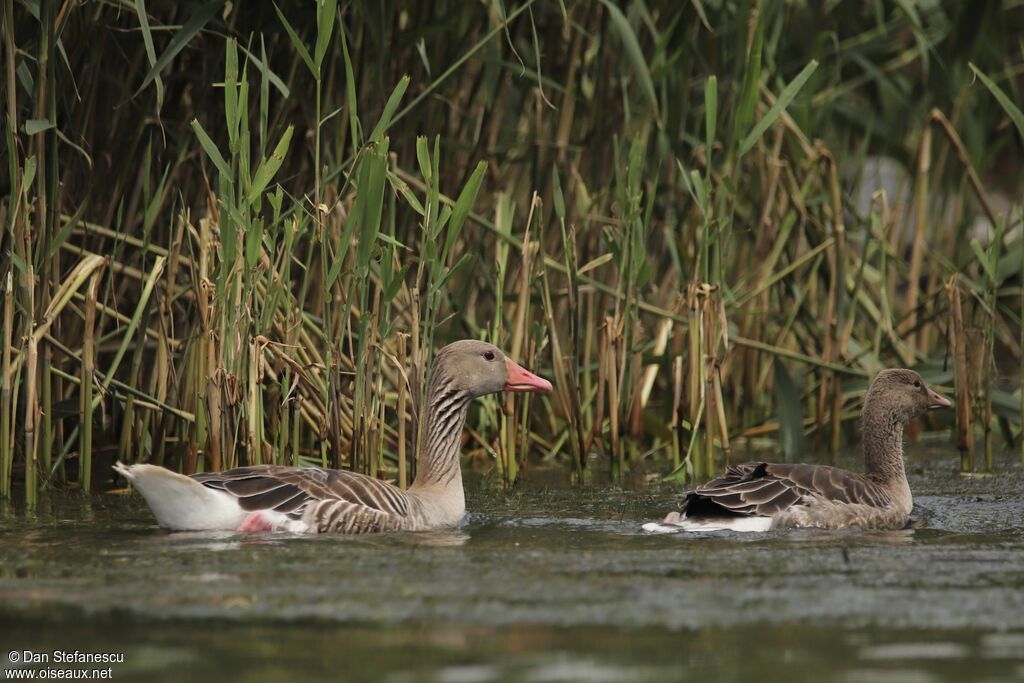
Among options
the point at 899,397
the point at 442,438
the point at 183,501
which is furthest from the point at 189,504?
the point at 899,397

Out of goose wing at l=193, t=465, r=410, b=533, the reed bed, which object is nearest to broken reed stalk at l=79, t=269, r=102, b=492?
the reed bed

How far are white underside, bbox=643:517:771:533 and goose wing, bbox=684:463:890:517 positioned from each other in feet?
0.13

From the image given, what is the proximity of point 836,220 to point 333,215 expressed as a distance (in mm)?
3708

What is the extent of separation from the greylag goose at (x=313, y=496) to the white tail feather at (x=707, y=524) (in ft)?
3.81

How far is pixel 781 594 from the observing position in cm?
602

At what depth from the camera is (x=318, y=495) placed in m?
7.78

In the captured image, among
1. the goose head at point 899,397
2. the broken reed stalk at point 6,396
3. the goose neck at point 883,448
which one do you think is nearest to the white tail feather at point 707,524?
the goose neck at point 883,448

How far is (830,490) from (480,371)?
6.59 feet

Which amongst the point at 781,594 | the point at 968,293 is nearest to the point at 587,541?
the point at 781,594

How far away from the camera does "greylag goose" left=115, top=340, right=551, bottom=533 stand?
746 centimetres

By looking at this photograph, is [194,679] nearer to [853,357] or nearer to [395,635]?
[395,635]

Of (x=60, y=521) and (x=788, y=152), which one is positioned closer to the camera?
(x=60, y=521)

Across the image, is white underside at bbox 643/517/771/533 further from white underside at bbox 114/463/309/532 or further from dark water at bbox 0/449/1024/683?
white underside at bbox 114/463/309/532

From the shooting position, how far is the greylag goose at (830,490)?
7980mm
